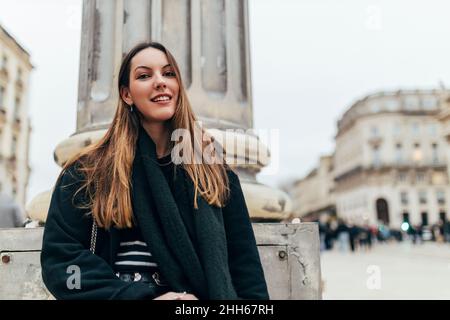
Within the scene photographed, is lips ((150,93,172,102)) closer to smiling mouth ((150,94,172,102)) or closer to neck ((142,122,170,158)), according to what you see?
smiling mouth ((150,94,172,102))

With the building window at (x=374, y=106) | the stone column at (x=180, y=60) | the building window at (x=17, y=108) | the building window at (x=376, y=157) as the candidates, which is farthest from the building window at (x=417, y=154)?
the stone column at (x=180, y=60)

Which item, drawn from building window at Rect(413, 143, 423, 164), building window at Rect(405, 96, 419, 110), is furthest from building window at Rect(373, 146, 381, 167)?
building window at Rect(405, 96, 419, 110)

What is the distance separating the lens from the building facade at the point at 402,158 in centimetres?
6175

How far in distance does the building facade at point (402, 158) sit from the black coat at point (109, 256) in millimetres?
62238

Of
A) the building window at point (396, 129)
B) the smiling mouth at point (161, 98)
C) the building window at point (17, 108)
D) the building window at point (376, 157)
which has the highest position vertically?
the building window at point (396, 129)

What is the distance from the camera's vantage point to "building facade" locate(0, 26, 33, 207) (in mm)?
27625

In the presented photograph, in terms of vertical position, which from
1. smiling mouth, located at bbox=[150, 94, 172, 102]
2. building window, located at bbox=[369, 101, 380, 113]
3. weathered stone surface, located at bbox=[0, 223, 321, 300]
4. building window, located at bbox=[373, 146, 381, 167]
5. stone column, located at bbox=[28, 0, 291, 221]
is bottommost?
weathered stone surface, located at bbox=[0, 223, 321, 300]

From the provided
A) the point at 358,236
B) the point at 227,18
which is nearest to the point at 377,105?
the point at 358,236

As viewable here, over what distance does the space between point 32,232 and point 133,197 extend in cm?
123

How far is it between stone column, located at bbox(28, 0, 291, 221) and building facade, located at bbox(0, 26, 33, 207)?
25.6 m

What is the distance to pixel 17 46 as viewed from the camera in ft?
92.4

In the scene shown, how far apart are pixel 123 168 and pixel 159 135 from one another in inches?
9.2

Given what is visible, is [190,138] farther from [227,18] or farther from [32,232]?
[227,18]

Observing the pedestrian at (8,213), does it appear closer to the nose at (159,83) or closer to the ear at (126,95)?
the ear at (126,95)
